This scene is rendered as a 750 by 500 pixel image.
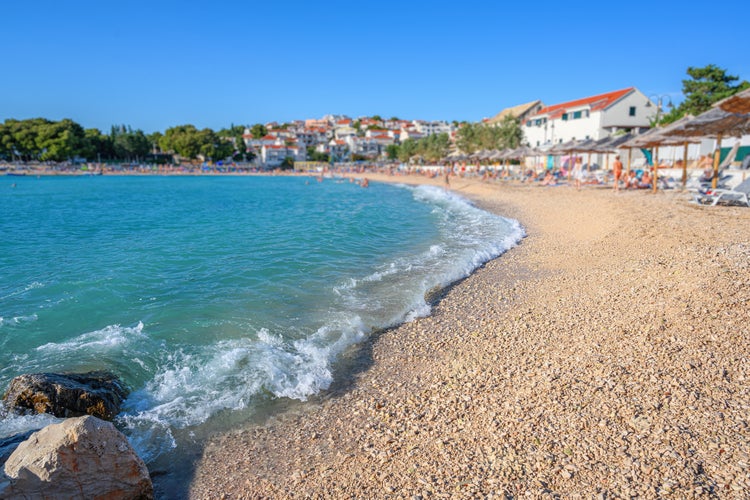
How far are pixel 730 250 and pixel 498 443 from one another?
22.9 feet

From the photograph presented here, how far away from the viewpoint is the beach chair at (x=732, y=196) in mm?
14227

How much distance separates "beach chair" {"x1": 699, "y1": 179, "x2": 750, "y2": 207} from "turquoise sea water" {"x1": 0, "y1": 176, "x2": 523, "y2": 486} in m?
6.40

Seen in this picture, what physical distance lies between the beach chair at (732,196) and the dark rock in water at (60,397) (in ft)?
58.0

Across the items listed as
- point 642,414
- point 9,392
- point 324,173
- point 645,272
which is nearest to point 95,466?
point 9,392

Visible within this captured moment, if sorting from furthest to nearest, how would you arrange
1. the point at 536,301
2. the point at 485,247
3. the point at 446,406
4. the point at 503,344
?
the point at 485,247, the point at 536,301, the point at 503,344, the point at 446,406

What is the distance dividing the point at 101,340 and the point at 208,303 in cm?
206

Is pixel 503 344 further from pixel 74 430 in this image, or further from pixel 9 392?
pixel 9 392

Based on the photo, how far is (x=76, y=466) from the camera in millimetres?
3391

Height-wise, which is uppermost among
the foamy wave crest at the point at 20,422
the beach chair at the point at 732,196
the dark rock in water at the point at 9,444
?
the beach chair at the point at 732,196

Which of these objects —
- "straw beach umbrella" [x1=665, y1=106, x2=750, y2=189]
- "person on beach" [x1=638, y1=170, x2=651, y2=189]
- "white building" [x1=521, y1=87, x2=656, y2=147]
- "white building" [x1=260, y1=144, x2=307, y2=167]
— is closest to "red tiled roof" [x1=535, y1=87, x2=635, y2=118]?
"white building" [x1=521, y1=87, x2=656, y2=147]

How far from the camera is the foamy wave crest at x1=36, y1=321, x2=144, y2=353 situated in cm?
672

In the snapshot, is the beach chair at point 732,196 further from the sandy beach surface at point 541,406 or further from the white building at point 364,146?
the white building at point 364,146

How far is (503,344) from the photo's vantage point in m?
6.07

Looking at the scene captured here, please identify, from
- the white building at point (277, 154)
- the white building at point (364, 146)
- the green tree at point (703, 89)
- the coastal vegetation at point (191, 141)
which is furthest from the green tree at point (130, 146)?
the green tree at point (703, 89)
